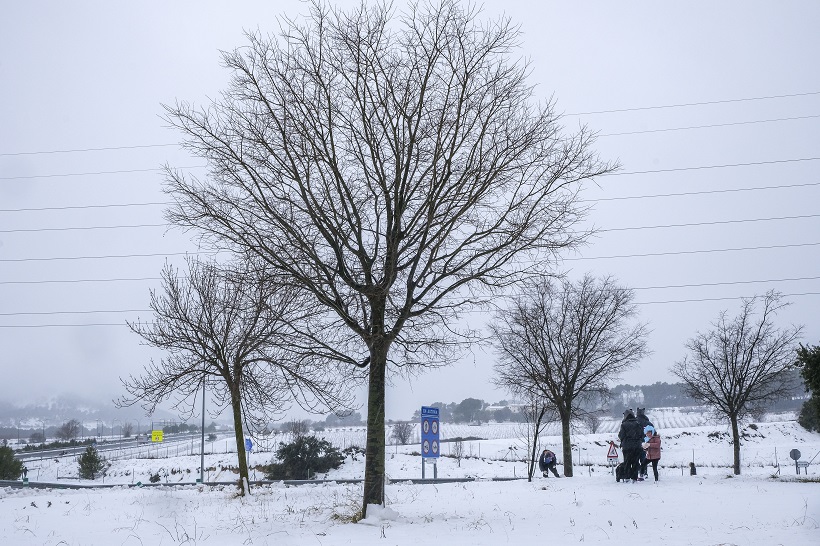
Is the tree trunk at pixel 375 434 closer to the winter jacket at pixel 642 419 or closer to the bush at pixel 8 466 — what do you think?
the winter jacket at pixel 642 419

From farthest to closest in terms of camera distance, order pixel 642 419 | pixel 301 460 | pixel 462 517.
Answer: pixel 301 460
pixel 642 419
pixel 462 517

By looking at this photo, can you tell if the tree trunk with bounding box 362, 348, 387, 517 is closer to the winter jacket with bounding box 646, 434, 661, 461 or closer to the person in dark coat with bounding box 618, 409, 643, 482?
the person in dark coat with bounding box 618, 409, 643, 482

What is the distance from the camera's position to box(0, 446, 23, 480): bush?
31766 mm

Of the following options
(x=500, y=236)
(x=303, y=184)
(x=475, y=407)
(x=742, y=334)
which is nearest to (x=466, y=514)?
(x=500, y=236)

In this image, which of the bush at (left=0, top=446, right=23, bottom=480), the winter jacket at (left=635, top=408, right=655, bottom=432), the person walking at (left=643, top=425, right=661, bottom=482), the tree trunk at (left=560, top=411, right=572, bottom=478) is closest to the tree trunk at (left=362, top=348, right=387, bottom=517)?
the winter jacket at (left=635, top=408, right=655, bottom=432)

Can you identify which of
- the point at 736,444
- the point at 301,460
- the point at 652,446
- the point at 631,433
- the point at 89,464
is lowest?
the point at 89,464

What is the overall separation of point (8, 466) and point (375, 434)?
101ft

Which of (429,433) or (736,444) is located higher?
(429,433)

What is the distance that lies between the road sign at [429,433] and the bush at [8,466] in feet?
89.9

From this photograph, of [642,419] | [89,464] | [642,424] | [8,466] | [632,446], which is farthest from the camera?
[89,464]

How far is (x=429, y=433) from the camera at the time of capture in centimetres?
1519

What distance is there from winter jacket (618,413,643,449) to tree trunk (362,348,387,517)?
8.19m

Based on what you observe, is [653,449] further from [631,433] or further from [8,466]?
[8,466]

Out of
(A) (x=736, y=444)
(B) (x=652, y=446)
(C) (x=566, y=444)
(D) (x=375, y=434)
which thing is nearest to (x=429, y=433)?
(D) (x=375, y=434)
